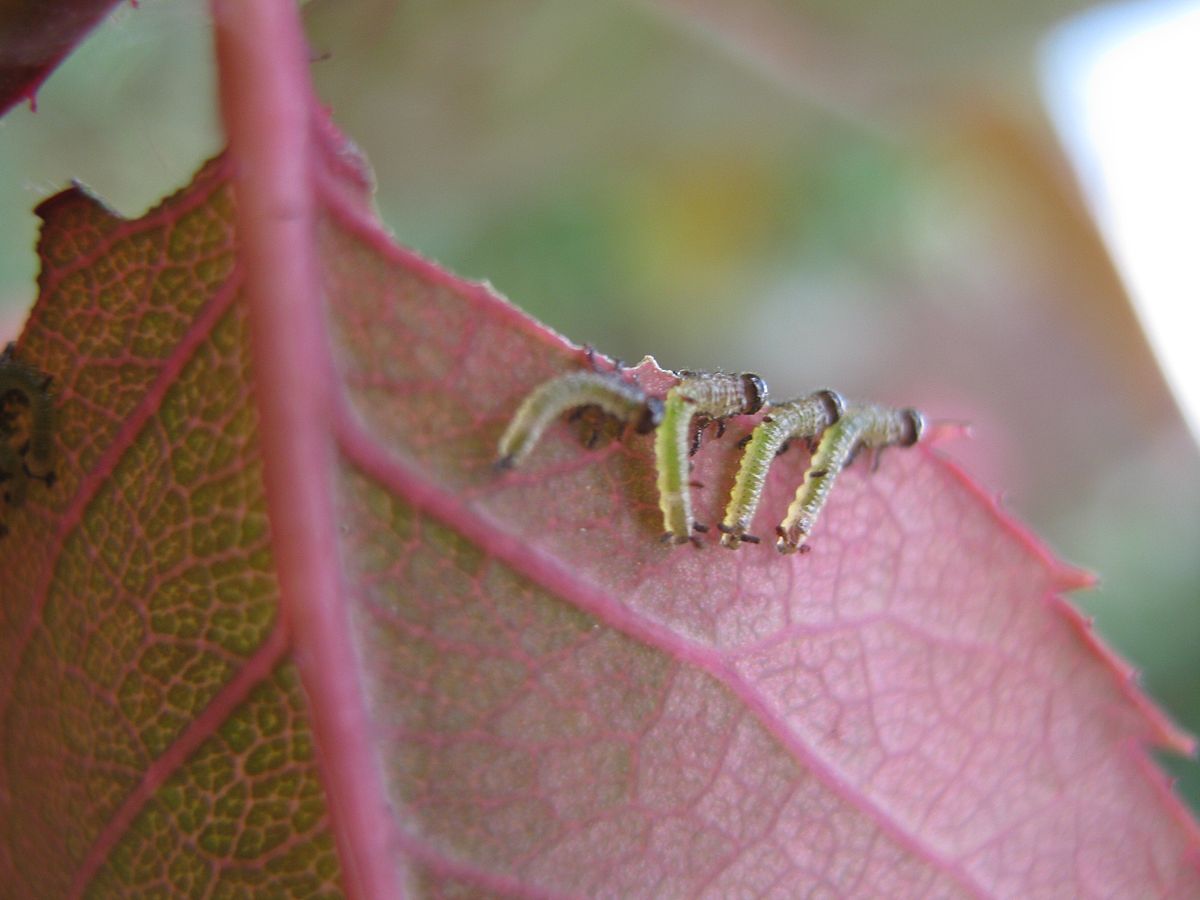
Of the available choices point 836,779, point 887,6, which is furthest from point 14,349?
point 887,6

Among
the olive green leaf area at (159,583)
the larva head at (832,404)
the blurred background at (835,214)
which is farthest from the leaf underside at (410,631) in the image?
the blurred background at (835,214)

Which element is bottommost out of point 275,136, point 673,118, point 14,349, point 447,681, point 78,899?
point 78,899

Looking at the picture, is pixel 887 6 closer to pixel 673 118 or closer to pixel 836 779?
pixel 673 118

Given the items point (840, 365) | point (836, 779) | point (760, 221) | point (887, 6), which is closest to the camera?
point (836, 779)

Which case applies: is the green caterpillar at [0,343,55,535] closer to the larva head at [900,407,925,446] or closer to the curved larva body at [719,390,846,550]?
the curved larva body at [719,390,846,550]

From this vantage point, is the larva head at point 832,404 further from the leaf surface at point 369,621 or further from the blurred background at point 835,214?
the blurred background at point 835,214

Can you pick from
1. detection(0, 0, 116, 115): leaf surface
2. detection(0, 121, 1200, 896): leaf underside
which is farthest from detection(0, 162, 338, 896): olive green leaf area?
detection(0, 0, 116, 115): leaf surface
